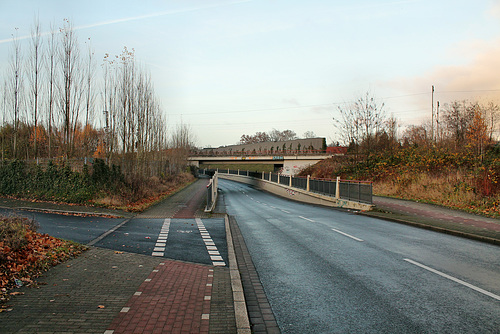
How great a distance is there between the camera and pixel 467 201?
1953 cm

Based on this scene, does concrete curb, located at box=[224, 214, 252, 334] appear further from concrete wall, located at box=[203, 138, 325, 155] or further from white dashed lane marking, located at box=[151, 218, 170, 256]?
concrete wall, located at box=[203, 138, 325, 155]

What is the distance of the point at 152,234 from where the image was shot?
12.2 meters

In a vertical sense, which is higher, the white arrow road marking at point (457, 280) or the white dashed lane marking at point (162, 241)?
the white arrow road marking at point (457, 280)

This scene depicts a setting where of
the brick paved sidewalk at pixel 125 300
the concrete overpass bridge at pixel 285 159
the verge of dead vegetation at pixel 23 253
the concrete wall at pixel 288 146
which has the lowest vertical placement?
the brick paved sidewalk at pixel 125 300

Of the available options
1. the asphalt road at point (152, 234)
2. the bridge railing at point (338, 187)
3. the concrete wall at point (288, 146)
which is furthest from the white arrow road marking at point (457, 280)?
the concrete wall at point (288, 146)

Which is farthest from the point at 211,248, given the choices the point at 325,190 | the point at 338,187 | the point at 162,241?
the point at 325,190

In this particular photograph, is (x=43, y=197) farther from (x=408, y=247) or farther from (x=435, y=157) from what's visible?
(x=435, y=157)

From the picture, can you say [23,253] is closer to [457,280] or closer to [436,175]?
[457,280]

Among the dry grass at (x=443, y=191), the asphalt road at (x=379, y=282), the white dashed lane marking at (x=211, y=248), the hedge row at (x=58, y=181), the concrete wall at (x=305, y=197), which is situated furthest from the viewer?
the concrete wall at (x=305, y=197)

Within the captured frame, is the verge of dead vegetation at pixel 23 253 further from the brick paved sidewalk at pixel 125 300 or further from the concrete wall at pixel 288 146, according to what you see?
the concrete wall at pixel 288 146

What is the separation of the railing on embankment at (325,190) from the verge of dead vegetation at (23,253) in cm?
1679

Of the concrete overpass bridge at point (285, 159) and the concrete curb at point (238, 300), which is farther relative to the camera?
the concrete overpass bridge at point (285, 159)

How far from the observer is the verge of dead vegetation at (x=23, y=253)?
598 centimetres

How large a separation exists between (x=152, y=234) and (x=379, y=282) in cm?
800
